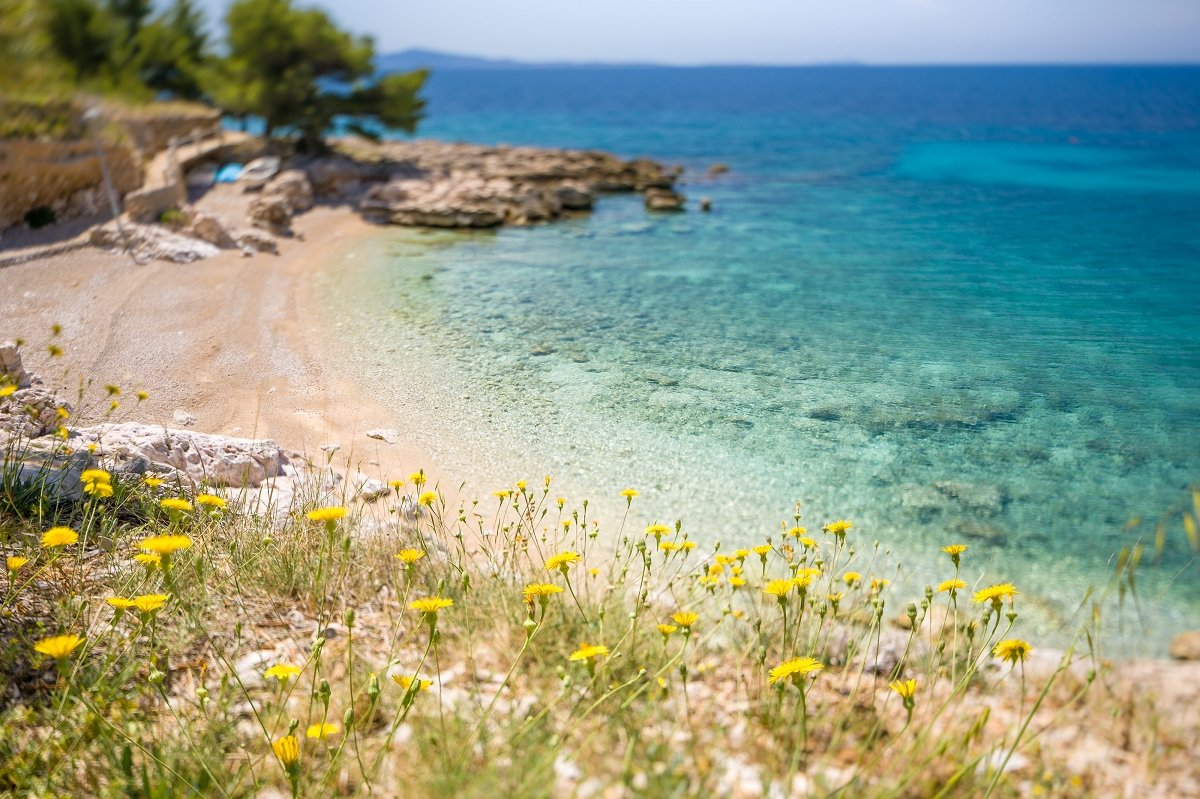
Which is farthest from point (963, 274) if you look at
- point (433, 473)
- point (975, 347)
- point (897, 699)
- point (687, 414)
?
point (897, 699)

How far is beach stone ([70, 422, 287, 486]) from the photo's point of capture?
5602mm

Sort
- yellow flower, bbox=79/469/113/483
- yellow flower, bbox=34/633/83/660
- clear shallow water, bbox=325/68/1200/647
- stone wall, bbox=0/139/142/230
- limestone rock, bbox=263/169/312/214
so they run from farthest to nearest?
limestone rock, bbox=263/169/312/214 < stone wall, bbox=0/139/142/230 < clear shallow water, bbox=325/68/1200/647 < yellow flower, bbox=79/469/113/483 < yellow flower, bbox=34/633/83/660

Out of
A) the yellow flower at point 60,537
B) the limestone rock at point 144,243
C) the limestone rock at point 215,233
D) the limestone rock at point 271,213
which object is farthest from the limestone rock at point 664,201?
the yellow flower at point 60,537

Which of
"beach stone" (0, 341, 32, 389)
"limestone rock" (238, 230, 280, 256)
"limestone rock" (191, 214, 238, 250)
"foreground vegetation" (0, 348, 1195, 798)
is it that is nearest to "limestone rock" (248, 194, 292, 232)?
"limestone rock" (238, 230, 280, 256)

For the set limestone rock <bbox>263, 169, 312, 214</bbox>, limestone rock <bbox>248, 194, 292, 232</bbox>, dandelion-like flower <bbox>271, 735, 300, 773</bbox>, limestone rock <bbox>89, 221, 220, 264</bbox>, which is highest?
limestone rock <bbox>263, 169, 312, 214</bbox>

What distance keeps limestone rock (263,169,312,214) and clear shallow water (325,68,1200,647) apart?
2.79 metres

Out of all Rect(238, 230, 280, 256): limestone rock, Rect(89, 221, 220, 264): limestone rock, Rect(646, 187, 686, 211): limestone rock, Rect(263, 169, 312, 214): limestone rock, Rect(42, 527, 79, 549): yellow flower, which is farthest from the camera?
Rect(646, 187, 686, 211): limestone rock

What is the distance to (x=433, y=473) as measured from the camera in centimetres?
678

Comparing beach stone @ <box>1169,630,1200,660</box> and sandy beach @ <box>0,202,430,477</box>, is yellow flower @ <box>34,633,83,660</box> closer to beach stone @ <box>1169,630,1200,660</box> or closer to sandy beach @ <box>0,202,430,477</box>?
sandy beach @ <box>0,202,430,477</box>

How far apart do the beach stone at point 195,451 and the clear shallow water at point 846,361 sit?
1.56 m

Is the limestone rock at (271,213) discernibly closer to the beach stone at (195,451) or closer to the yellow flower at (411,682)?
the beach stone at (195,451)

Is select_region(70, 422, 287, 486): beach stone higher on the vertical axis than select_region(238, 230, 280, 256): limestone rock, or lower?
lower

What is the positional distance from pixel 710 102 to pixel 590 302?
63.6m

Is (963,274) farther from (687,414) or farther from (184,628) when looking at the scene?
(184,628)
